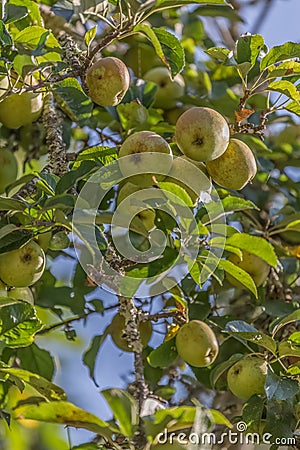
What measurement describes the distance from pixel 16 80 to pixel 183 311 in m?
0.48

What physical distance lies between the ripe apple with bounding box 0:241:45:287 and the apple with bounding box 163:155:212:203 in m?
0.23

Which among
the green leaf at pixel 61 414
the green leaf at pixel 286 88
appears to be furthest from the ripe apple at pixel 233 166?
A: the green leaf at pixel 61 414

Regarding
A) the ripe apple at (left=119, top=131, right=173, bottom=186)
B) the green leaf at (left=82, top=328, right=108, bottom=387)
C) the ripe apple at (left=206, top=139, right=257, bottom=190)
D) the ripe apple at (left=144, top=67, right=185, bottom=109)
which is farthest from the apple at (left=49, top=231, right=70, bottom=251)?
the ripe apple at (left=144, top=67, right=185, bottom=109)

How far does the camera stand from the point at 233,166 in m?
1.15

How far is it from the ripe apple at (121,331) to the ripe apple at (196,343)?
0.18 m

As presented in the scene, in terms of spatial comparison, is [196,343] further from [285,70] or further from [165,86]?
[165,86]

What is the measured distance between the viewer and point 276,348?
1.18 metres

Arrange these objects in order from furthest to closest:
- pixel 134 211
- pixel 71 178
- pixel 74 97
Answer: pixel 74 97 < pixel 134 211 < pixel 71 178

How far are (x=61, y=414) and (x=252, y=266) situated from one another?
0.64m

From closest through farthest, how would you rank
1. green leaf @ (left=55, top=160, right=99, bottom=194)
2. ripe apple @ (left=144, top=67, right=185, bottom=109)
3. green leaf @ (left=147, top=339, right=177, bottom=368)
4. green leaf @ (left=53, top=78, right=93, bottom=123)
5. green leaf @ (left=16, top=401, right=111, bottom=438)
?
green leaf @ (left=16, top=401, right=111, bottom=438)
green leaf @ (left=55, top=160, right=99, bottom=194)
green leaf @ (left=53, top=78, right=93, bottom=123)
green leaf @ (left=147, top=339, right=177, bottom=368)
ripe apple @ (left=144, top=67, right=185, bottom=109)

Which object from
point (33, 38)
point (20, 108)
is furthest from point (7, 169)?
point (33, 38)

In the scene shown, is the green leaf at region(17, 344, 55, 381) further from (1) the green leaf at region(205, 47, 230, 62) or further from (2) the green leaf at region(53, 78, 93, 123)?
(1) the green leaf at region(205, 47, 230, 62)

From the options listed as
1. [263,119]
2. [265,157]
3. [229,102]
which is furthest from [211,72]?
[263,119]

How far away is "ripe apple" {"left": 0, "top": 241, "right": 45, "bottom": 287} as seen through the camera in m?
1.12
